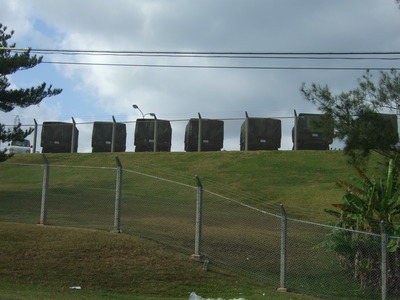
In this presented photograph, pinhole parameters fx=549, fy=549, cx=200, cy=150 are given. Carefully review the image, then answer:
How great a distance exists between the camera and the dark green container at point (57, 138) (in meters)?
36.2

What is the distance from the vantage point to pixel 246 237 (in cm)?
Result: 1355

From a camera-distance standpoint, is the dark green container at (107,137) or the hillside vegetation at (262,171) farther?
the dark green container at (107,137)

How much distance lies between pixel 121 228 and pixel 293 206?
31.5 feet

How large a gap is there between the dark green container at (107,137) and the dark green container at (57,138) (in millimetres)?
1604

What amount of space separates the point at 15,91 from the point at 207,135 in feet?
49.5

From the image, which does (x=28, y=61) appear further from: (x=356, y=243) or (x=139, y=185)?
(x=356, y=243)

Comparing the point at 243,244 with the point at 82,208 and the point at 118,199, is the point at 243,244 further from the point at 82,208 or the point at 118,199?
the point at 82,208

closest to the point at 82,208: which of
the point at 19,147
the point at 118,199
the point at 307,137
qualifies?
the point at 118,199

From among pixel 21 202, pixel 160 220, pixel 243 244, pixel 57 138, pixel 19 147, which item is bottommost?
pixel 243 244

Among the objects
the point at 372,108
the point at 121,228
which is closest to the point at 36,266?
the point at 121,228

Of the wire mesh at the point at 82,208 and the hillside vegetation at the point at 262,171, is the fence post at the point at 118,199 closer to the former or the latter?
the wire mesh at the point at 82,208

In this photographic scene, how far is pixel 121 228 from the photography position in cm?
1283

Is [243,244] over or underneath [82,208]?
underneath

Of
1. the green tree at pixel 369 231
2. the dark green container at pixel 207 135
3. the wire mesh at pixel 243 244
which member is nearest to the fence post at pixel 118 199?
the wire mesh at pixel 243 244
